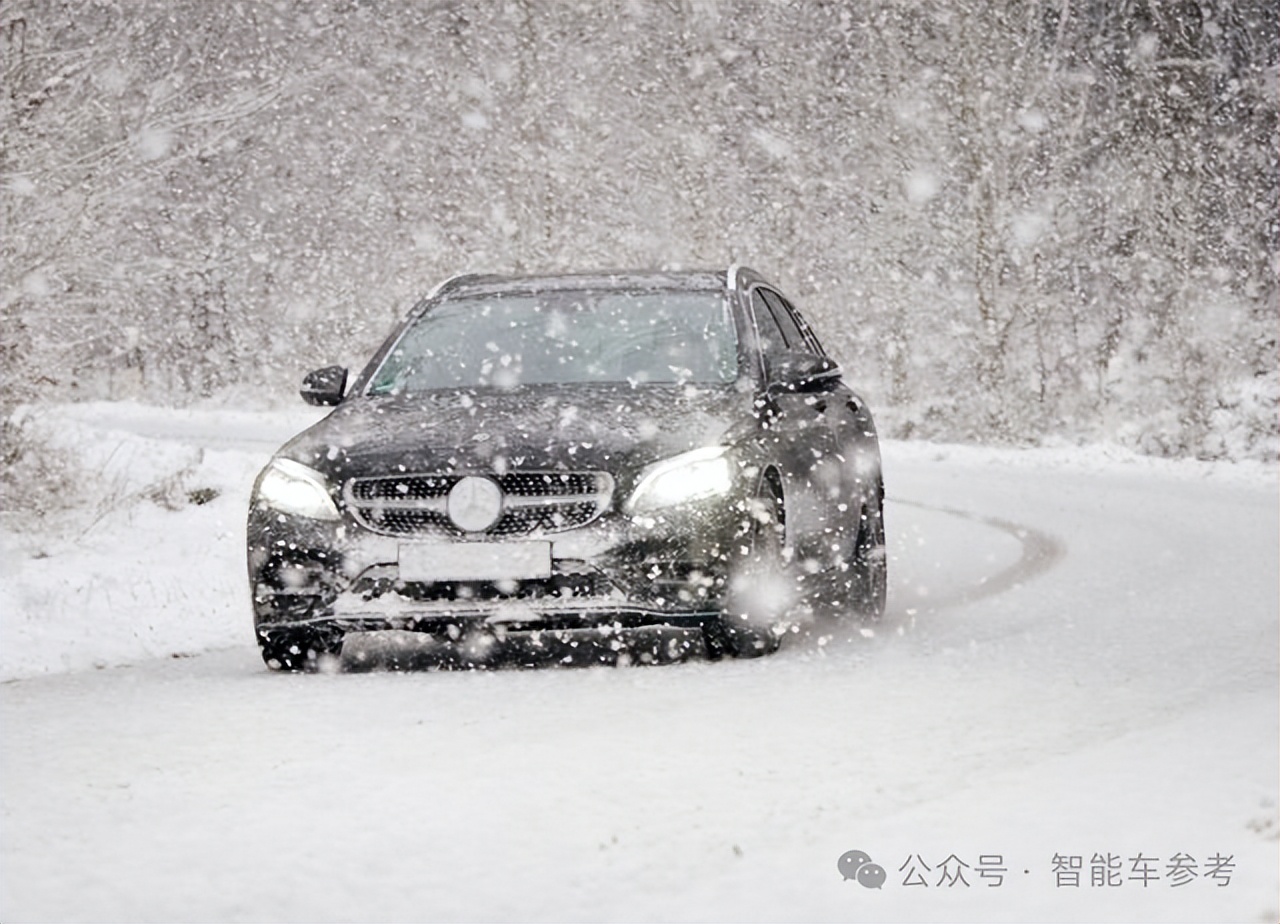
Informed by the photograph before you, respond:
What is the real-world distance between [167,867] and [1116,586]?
23.2 feet

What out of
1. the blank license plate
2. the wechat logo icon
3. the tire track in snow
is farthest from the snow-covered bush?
the wechat logo icon

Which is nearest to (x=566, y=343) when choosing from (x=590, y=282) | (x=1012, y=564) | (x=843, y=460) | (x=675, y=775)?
(x=590, y=282)

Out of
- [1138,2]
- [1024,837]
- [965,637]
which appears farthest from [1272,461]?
[1024,837]

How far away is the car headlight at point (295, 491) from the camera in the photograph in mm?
7738

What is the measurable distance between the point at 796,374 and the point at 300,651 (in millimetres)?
2376

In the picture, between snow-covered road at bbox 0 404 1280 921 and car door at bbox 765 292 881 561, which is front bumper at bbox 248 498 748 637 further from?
car door at bbox 765 292 881 561

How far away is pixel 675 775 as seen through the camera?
5.78 metres

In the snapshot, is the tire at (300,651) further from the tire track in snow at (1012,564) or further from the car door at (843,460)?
the tire track in snow at (1012,564)

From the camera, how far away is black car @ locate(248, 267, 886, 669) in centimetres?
757

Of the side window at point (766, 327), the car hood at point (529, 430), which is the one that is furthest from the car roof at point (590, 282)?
the car hood at point (529, 430)

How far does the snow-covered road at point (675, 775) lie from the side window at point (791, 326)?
1.46m

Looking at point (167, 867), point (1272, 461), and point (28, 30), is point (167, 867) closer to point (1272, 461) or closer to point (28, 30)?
point (28, 30)

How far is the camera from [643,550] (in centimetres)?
757

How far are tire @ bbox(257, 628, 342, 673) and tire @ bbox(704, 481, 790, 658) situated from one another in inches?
60.7
